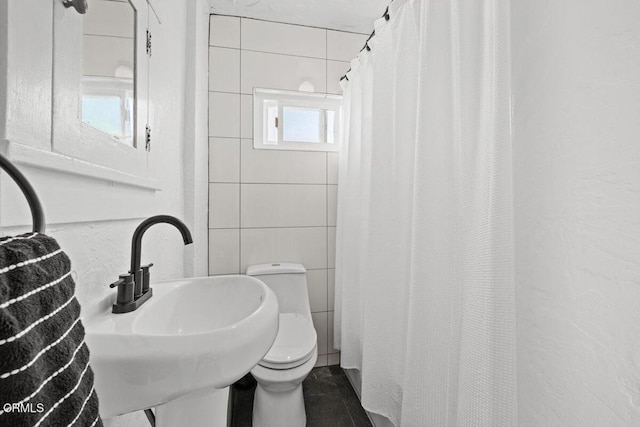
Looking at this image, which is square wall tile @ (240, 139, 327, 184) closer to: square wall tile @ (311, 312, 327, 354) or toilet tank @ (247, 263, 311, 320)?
toilet tank @ (247, 263, 311, 320)

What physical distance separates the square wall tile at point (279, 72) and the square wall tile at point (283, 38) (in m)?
0.04

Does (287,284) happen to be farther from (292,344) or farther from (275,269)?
(292,344)

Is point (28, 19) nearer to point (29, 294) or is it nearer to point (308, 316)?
point (29, 294)

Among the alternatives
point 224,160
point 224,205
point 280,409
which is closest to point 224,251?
point 224,205

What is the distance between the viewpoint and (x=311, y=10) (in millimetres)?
1839

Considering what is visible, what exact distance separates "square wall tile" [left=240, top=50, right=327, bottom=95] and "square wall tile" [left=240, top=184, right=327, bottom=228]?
64 cm

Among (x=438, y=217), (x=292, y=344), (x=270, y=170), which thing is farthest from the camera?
(x=270, y=170)

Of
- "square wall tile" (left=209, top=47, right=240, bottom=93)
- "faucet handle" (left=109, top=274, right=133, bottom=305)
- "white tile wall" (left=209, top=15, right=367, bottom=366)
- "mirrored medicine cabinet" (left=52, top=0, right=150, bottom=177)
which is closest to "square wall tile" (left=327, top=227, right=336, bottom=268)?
"white tile wall" (left=209, top=15, right=367, bottom=366)

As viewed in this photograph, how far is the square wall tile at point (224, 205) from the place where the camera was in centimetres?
189

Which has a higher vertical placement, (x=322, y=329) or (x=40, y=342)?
(x=40, y=342)

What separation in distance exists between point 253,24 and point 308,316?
1.86 metres

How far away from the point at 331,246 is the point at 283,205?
1.42 feet

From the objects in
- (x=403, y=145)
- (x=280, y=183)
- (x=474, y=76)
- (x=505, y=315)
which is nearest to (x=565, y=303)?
(x=505, y=315)

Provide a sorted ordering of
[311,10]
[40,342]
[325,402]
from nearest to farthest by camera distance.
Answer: [40,342] → [325,402] → [311,10]
